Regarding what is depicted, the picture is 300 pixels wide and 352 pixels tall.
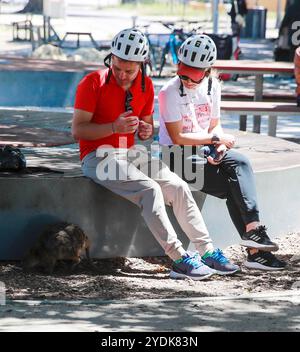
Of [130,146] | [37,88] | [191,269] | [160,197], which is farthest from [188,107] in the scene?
[37,88]

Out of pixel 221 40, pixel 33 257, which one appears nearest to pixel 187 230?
pixel 33 257

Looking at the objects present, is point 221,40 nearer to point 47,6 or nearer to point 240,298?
point 47,6

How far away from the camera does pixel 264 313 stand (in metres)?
6.76

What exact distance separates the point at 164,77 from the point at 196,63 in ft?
42.1

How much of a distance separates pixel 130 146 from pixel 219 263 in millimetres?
Answer: 1028

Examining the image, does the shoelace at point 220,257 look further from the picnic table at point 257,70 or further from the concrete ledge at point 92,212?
the picnic table at point 257,70

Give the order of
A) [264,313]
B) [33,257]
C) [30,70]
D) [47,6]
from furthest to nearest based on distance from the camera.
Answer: [47,6] → [30,70] → [33,257] → [264,313]

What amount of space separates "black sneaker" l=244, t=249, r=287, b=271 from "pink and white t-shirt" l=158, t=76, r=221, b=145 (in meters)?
0.96

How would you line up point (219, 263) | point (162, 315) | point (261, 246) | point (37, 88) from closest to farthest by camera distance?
point (162, 315), point (219, 263), point (261, 246), point (37, 88)

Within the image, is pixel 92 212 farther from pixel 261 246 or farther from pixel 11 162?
pixel 261 246

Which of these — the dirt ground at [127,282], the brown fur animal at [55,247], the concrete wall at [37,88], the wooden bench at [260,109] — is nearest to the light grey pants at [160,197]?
the dirt ground at [127,282]

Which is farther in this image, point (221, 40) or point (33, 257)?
point (221, 40)

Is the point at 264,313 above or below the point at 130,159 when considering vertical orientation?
below

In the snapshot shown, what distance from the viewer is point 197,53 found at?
7.99m
